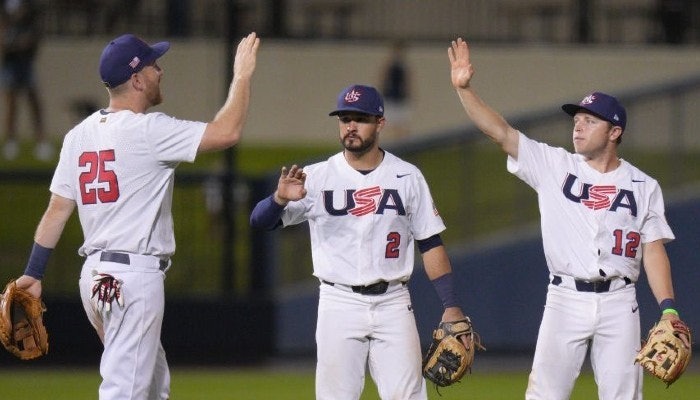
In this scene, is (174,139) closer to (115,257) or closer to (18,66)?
(115,257)

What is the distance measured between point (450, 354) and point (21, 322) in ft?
7.77

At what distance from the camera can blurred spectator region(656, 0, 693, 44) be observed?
22.4 meters

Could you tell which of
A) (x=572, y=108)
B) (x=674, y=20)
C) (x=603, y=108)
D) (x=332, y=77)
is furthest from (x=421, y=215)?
(x=674, y=20)

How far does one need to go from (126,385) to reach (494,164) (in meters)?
7.44

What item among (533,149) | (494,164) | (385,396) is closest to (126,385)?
(385,396)

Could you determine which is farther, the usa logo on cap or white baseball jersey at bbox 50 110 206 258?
the usa logo on cap

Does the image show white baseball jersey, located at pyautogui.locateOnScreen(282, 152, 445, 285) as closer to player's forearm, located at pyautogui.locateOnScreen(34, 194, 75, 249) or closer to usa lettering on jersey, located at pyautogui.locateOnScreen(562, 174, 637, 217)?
usa lettering on jersey, located at pyautogui.locateOnScreen(562, 174, 637, 217)

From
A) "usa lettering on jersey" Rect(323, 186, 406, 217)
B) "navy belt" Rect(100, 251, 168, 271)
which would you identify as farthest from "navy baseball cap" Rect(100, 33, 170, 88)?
"usa lettering on jersey" Rect(323, 186, 406, 217)

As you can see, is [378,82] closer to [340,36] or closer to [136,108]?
[340,36]

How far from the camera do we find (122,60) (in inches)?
316

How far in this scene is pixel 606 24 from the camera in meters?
23.3

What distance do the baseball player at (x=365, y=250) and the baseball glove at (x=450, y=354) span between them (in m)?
0.07

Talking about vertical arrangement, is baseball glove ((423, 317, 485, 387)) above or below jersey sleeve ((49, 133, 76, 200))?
below

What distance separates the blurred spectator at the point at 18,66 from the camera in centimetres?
1952
